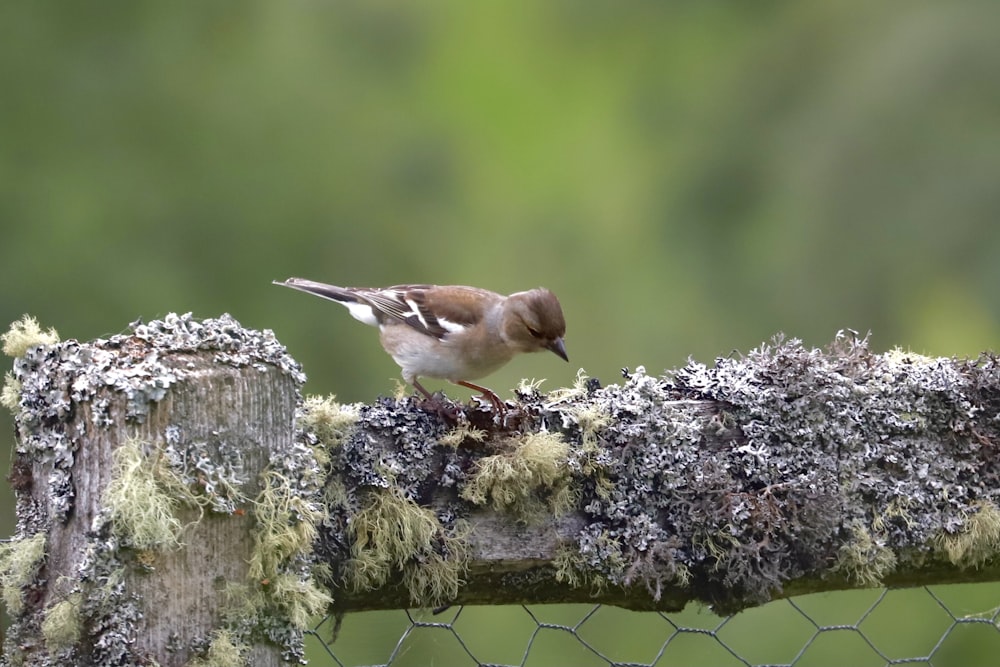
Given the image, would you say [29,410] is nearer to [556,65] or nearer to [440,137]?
[440,137]

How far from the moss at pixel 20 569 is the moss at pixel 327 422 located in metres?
0.36

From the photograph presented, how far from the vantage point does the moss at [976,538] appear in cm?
165

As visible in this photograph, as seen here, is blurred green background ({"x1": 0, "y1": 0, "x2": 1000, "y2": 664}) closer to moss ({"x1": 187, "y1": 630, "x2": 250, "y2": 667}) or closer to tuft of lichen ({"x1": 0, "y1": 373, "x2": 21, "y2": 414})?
tuft of lichen ({"x1": 0, "y1": 373, "x2": 21, "y2": 414})

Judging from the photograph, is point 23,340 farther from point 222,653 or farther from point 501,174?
point 501,174

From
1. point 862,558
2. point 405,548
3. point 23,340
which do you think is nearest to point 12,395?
point 23,340

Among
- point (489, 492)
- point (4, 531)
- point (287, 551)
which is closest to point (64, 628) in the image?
point (287, 551)

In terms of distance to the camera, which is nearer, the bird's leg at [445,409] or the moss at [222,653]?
the moss at [222,653]

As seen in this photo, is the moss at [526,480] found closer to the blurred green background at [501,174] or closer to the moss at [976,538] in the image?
the moss at [976,538]


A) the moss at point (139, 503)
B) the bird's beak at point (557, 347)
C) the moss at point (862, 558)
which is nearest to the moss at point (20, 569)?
the moss at point (139, 503)

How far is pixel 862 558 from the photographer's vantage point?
63.4 inches

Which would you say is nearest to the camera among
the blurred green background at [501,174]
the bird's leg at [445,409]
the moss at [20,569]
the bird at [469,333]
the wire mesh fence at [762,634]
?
the moss at [20,569]

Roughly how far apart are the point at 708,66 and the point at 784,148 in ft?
4.37

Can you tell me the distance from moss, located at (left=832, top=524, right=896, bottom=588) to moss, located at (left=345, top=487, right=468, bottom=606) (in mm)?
589

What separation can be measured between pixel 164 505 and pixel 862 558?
103 centimetres
